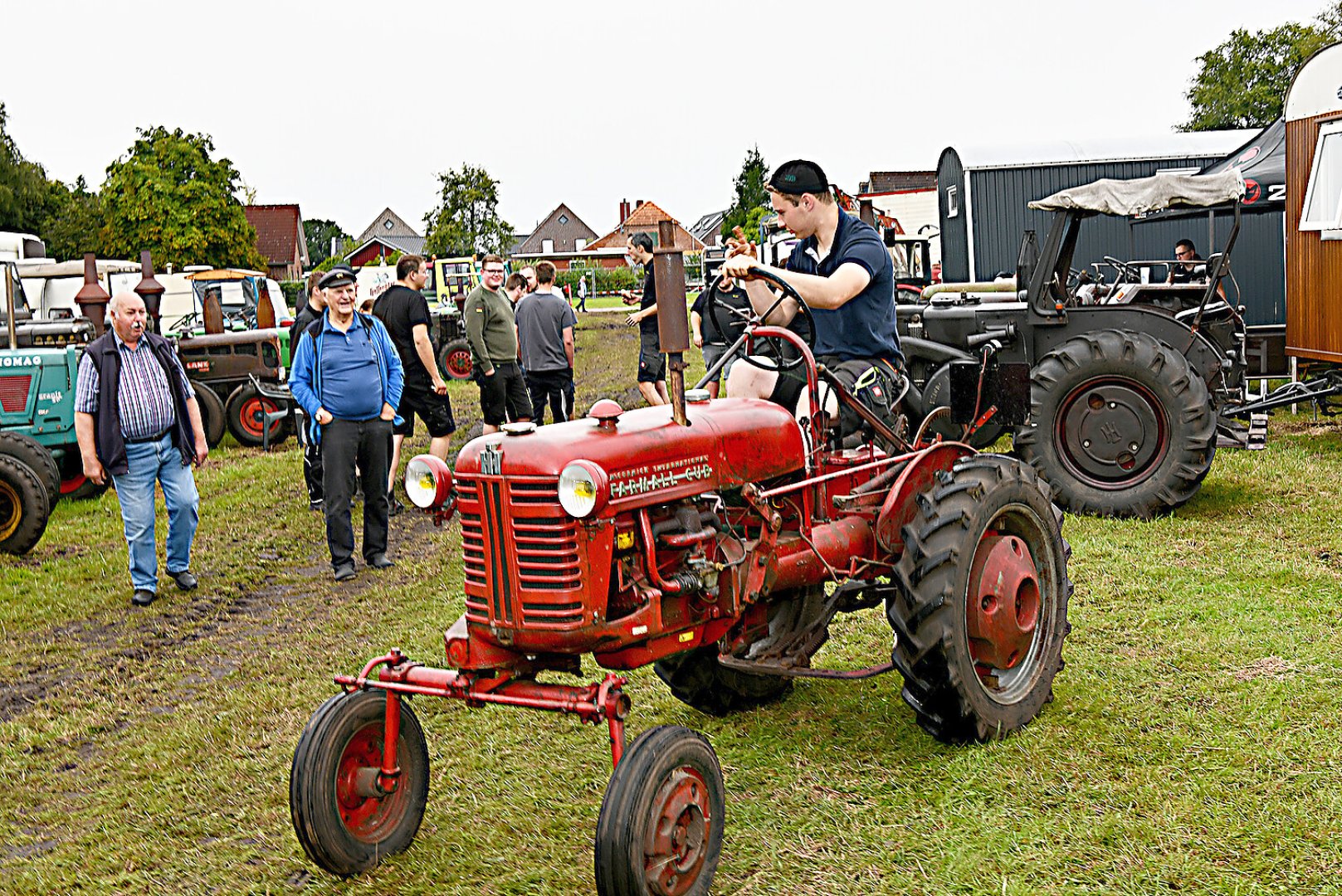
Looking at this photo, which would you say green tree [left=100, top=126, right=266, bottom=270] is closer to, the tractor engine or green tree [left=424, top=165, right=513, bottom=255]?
green tree [left=424, top=165, right=513, bottom=255]

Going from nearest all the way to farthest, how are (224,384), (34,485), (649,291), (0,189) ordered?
1. (34,485)
2. (649,291)
3. (224,384)
4. (0,189)

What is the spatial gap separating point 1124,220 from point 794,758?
17052 millimetres

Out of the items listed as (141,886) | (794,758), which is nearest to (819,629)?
(794,758)

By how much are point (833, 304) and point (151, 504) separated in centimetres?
477

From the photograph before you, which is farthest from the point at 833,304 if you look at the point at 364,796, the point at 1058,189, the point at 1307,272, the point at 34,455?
the point at 1058,189

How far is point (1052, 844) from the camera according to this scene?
3701 mm

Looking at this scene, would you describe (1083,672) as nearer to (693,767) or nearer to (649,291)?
(693,767)

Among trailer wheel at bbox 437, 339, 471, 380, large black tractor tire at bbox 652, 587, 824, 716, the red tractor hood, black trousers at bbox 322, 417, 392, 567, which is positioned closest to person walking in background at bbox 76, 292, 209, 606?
black trousers at bbox 322, 417, 392, 567

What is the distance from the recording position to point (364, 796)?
368 cm

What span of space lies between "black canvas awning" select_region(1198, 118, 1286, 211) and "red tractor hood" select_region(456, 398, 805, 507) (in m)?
11.0

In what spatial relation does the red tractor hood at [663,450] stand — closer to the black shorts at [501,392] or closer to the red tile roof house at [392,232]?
the black shorts at [501,392]

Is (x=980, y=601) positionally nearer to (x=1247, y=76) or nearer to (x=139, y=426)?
(x=139, y=426)

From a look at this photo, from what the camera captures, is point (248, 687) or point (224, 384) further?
point (224, 384)

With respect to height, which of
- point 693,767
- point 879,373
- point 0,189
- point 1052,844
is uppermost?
point 0,189
